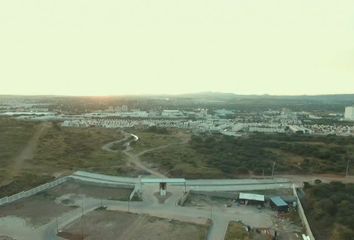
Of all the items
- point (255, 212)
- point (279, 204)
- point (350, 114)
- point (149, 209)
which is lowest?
point (255, 212)

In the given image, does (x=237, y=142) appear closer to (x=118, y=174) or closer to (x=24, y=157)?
(x=118, y=174)

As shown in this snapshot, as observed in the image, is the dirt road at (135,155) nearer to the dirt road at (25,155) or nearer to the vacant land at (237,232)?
the dirt road at (25,155)

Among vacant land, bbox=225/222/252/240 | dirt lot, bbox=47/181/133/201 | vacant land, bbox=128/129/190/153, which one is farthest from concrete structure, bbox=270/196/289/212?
vacant land, bbox=128/129/190/153

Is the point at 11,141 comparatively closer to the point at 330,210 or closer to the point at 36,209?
the point at 36,209

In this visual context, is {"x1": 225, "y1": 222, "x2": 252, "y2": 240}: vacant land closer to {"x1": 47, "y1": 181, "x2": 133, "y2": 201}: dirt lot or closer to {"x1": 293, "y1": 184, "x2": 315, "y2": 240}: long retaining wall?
{"x1": 293, "y1": 184, "x2": 315, "y2": 240}: long retaining wall

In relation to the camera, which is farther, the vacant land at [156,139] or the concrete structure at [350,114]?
the concrete structure at [350,114]

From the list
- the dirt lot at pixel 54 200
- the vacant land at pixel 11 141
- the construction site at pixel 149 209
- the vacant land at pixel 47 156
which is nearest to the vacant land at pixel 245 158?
the construction site at pixel 149 209

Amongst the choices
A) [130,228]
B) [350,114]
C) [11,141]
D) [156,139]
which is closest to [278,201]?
[130,228]
